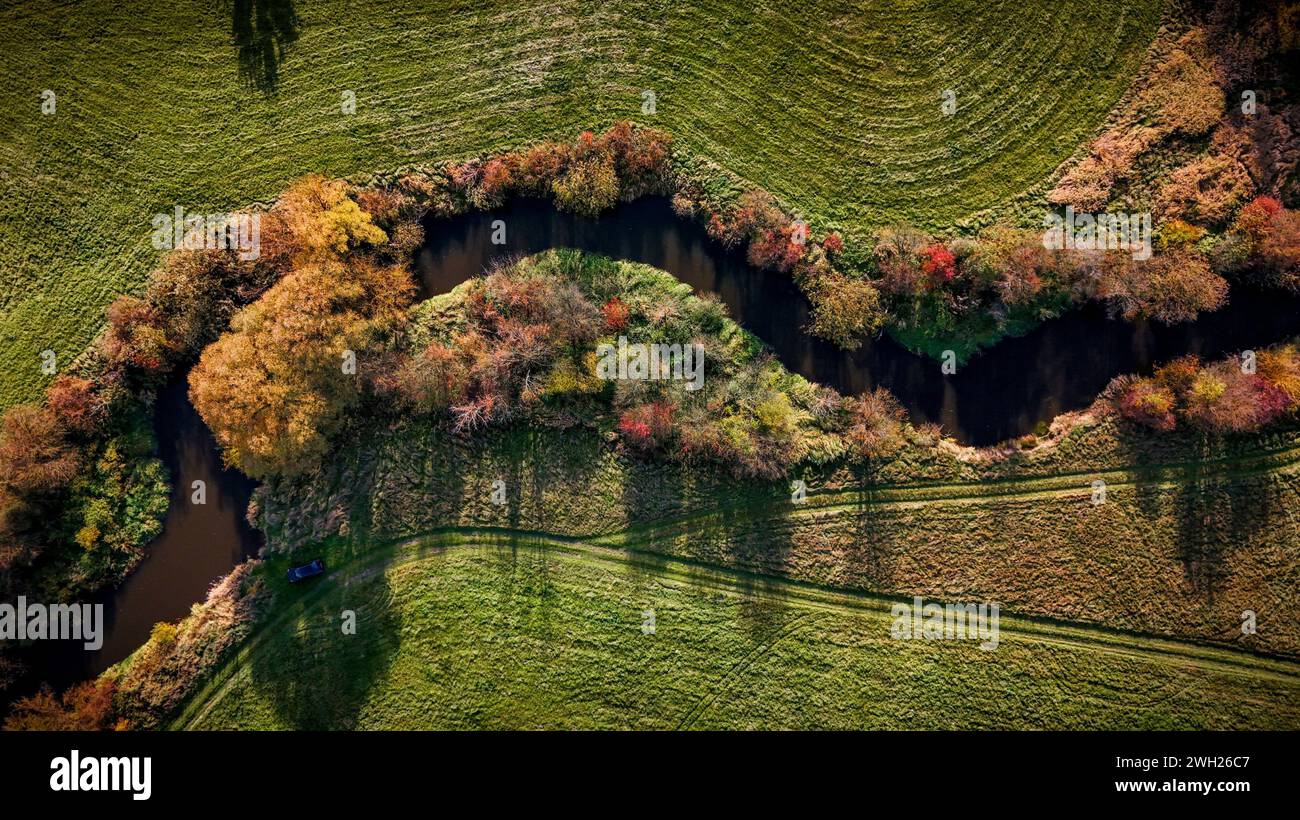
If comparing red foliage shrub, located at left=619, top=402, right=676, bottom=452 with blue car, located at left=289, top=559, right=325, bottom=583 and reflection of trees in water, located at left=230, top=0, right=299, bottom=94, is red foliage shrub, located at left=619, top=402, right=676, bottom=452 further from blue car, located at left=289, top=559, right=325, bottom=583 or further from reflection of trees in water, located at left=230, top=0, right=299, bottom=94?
reflection of trees in water, located at left=230, top=0, right=299, bottom=94

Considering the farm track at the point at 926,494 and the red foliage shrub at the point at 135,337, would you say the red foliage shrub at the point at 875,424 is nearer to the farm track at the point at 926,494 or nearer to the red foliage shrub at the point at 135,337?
the farm track at the point at 926,494

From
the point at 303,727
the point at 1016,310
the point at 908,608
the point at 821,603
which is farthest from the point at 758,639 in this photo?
the point at 303,727

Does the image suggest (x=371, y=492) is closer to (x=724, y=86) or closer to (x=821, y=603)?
(x=821, y=603)

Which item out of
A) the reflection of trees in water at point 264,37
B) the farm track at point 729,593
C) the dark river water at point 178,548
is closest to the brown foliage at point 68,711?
the dark river water at point 178,548

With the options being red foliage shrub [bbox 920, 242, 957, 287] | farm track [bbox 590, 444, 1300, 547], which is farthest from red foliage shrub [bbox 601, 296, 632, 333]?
red foliage shrub [bbox 920, 242, 957, 287]

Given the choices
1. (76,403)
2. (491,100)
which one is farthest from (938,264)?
(76,403)
